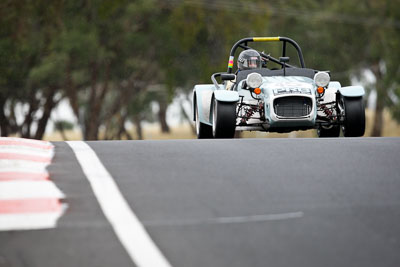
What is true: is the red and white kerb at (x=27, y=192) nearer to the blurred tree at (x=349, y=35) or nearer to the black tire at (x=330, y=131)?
the black tire at (x=330, y=131)

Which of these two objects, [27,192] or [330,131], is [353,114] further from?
[27,192]

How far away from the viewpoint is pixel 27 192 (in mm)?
6316

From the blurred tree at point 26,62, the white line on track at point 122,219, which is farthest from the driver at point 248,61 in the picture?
the blurred tree at point 26,62

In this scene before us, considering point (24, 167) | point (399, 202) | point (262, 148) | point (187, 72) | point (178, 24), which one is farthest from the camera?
point (187, 72)

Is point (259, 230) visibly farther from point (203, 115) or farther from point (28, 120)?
point (28, 120)

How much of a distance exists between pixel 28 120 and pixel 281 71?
2531 centimetres

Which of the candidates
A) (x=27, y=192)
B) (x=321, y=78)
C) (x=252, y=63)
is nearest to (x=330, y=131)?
(x=321, y=78)

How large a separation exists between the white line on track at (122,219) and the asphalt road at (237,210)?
0.05 meters

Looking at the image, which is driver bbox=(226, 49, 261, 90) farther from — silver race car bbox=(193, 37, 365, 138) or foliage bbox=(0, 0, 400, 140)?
foliage bbox=(0, 0, 400, 140)

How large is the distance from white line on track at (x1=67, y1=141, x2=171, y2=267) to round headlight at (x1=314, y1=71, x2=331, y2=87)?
5.77m

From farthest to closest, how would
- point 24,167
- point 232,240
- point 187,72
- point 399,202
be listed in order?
point 187,72
point 24,167
point 399,202
point 232,240

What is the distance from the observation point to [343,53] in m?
47.2

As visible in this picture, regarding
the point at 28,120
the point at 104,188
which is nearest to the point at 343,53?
the point at 28,120

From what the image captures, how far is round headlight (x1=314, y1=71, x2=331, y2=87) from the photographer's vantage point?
1274cm
